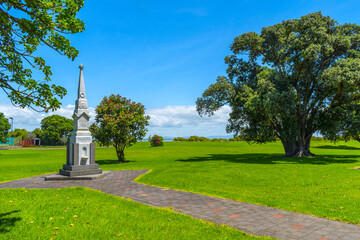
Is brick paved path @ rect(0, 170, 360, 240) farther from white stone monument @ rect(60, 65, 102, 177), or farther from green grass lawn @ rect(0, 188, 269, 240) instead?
white stone monument @ rect(60, 65, 102, 177)

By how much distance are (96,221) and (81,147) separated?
9.17m

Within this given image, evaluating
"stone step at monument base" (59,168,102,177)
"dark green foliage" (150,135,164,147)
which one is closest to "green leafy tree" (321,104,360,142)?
"stone step at monument base" (59,168,102,177)

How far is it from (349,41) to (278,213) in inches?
833

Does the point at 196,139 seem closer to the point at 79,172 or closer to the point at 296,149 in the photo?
the point at 296,149

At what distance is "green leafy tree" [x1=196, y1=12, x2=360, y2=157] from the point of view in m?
21.0

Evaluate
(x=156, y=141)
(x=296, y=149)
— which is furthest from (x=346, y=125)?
(x=156, y=141)

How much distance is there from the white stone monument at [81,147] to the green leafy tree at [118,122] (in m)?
7.32

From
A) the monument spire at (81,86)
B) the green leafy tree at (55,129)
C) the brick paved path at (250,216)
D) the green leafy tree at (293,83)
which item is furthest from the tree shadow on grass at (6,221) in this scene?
the green leafy tree at (55,129)

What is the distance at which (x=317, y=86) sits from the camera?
24312 millimetres

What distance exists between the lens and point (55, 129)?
241 ft

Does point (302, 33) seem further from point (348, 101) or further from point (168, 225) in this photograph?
point (168, 225)

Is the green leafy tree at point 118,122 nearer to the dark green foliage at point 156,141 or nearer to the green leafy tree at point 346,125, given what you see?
the green leafy tree at point 346,125

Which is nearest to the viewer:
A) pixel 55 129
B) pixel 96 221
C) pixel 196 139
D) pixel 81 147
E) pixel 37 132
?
pixel 96 221

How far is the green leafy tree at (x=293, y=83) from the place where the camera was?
2102cm
